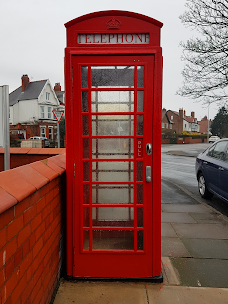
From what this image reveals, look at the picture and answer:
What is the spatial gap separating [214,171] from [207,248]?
2.45 m

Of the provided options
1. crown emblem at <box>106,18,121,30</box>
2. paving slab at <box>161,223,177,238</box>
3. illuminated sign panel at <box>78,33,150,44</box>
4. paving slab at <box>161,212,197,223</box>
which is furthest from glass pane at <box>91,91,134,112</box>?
paving slab at <box>161,212,197,223</box>

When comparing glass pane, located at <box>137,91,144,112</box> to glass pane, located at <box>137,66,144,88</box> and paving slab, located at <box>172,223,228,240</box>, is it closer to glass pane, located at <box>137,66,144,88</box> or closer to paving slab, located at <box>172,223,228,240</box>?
glass pane, located at <box>137,66,144,88</box>

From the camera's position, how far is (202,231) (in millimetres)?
4242

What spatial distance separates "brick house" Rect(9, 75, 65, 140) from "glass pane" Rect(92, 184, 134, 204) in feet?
109

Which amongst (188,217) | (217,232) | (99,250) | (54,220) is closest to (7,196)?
(54,220)

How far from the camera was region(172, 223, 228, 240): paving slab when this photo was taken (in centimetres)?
402

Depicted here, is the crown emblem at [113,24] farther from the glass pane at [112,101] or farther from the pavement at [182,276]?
the pavement at [182,276]

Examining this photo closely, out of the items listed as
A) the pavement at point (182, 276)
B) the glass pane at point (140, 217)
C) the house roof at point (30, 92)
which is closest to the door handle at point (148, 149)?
the glass pane at point (140, 217)

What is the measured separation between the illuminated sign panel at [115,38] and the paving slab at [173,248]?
2.76 metres

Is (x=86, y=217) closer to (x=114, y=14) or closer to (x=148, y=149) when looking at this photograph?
(x=148, y=149)

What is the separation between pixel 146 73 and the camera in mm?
2477

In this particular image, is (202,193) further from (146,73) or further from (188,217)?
(146,73)

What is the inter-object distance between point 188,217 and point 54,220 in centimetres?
341

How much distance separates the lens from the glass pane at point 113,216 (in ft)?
8.82
